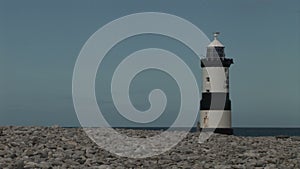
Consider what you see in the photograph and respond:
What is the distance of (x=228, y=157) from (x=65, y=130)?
4.86 m

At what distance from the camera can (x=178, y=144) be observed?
43.9ft

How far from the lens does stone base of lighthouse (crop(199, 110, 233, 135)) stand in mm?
27391

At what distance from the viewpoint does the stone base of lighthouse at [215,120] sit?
27.4 m

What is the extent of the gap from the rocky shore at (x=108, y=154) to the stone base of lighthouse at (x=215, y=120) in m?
12.7

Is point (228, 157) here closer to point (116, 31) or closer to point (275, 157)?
point (275, 157)

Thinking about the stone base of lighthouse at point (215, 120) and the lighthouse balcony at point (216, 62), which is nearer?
the stone base of lighthouse at point (215, 120)

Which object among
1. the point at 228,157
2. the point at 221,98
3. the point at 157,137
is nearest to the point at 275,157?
the point at 228,157

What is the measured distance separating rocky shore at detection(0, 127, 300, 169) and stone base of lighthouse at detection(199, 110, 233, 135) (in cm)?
1265

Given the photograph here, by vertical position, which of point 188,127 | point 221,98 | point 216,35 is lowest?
point 188,127

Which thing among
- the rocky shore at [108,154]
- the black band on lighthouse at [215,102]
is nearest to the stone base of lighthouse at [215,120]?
the black band on lighthouse at [215,102]

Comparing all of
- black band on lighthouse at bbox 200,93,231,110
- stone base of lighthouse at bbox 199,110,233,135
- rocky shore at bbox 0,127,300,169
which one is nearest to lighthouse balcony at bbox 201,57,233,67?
black band on lighthouse at bbox 200,93,231,110

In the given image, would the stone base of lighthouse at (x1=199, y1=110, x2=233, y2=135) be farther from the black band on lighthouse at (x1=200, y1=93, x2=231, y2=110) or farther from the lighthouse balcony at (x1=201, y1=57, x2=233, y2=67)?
the lighthouse balcony at (x1=201, y1=57, x2=233, y2=67)

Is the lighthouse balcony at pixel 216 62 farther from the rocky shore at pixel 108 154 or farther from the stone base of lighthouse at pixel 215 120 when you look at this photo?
the rocky shore at pixel 108 154

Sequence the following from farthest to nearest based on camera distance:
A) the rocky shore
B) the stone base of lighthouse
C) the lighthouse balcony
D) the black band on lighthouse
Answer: the lighthouse balcony, the stone base of lighthouse, the black band on lighthouse, the rocky shore
